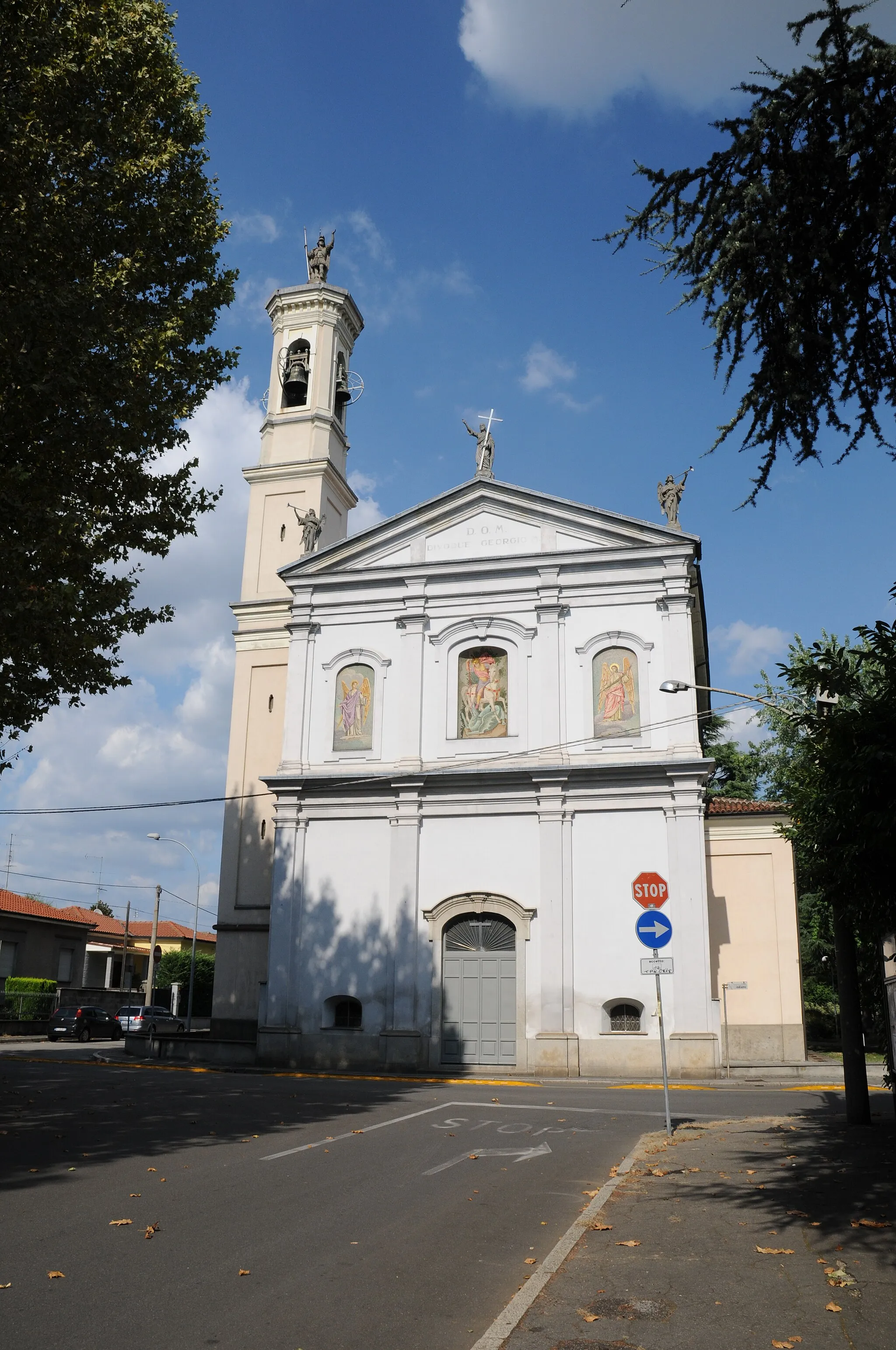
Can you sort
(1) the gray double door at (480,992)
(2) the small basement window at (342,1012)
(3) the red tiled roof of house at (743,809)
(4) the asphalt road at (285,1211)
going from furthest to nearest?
(3) the red tiled roof of house at (743,809) → (2) the small basement window at (342,1012) → (1) the gray double door at (480,992) → (4) the asphalt road at (285,1211)

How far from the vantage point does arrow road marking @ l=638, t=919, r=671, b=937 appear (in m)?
13.2

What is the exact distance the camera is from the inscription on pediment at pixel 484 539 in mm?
28656

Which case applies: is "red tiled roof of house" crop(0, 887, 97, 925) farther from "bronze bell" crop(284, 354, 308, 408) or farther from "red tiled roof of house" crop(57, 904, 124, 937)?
"bronze bell" crop(284, 354, 308, 408)

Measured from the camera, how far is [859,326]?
7.91 meters

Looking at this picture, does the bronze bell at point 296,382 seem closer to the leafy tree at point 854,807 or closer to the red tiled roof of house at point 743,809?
the red tiled roof of house at point 743,809

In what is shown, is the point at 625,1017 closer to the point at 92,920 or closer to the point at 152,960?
the point at 152,960

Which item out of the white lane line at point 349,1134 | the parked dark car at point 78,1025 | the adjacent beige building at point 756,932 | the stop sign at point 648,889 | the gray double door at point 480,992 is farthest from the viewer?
the parked dark car at point 78,1025

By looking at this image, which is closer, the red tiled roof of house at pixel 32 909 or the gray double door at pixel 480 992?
the gray double door at pixel 480 992

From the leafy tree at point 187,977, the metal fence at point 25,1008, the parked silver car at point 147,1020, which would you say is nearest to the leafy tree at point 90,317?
the parked silver car at point 147,1020

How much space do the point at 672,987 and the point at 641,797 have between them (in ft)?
14.5

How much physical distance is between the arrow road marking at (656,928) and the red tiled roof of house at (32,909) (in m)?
39.6

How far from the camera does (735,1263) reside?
22.4 ft

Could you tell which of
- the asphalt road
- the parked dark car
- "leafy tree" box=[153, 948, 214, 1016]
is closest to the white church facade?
the asphalt road

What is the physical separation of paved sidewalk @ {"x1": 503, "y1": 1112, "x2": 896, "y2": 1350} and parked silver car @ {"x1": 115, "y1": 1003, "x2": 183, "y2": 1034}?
105 ft
